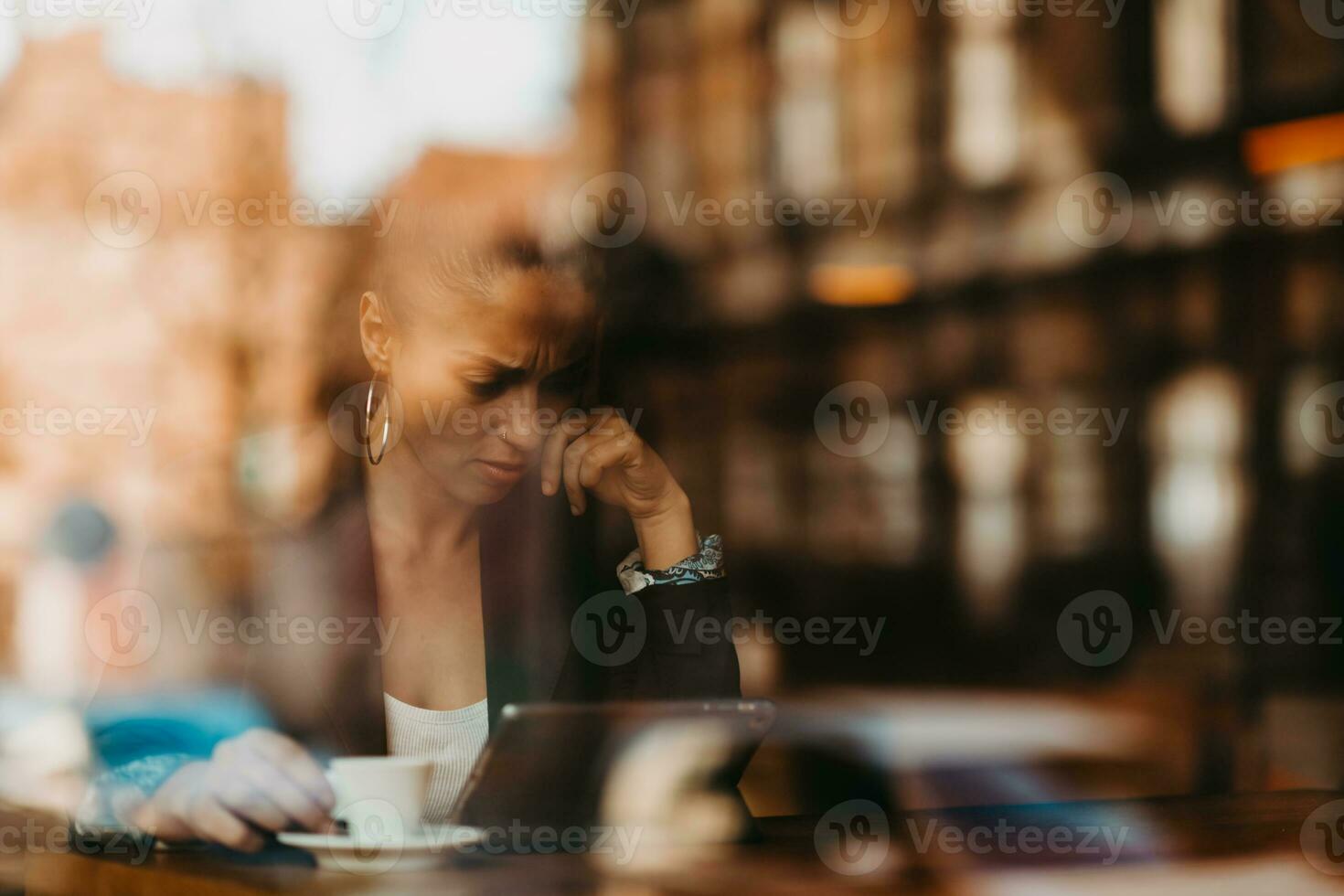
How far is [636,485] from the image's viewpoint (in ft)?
3.19

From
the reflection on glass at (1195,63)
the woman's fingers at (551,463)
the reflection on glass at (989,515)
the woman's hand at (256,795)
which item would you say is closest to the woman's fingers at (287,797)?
the woman's hand at (256,795)

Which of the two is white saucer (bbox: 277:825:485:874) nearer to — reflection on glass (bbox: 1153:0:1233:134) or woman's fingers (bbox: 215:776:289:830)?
woman's fingers (bbox: 215:776:289:830)

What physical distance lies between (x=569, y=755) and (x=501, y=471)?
0.47 meters

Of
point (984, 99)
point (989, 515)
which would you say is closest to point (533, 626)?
point (989, 515)

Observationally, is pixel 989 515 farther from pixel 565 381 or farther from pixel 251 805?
pixel 251 805

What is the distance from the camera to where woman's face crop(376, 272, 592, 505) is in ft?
3.31

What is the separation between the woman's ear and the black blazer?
0.11 metres

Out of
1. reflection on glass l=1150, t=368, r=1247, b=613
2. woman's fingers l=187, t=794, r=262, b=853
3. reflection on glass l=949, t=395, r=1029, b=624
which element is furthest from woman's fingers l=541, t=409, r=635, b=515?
reflection on glass l=949, t=395, r=1029, b=624

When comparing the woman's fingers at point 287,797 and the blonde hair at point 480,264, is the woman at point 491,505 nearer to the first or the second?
the blonde hair at point 480,264

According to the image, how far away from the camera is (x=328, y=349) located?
1194 millimetres

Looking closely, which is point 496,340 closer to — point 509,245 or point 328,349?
point 509,245

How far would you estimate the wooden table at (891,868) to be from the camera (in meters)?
0.56

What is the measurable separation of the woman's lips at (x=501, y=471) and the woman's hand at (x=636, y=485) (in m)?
0.09

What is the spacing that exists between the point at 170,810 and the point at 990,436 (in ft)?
11.5
